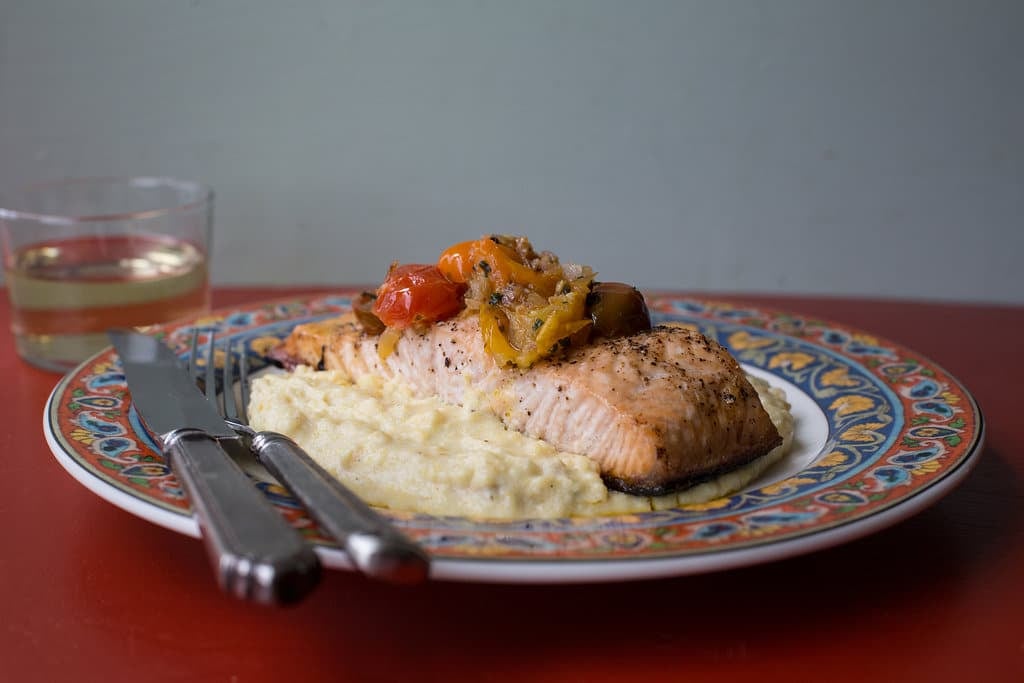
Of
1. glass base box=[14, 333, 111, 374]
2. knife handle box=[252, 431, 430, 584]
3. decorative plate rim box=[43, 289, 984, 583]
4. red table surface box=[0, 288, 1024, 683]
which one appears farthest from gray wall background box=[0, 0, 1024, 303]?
knife handle box=[252, 431, 430, 584]

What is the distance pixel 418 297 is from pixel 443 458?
76cm

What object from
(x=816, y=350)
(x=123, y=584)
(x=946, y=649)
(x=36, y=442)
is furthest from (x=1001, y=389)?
(x=36, y=442)

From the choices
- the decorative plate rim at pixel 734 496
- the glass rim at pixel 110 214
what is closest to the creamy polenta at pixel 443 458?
the decorative plate rim at pixel 734 496

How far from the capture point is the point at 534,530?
2238 millimetres

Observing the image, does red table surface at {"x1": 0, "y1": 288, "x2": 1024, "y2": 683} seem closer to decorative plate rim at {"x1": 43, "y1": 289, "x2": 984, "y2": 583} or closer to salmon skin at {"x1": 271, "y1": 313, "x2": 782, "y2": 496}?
decorative plate rim at {"x1": 43, "y1": 289, "x2": 984, "y2": 583}

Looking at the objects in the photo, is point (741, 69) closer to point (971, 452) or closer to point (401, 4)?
point (401, 4)

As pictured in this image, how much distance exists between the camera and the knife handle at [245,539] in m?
1.76

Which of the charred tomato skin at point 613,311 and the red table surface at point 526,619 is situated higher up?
the charred tomato skin at point 613,311

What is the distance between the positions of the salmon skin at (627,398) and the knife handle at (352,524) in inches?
31.2

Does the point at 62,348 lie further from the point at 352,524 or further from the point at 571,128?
the point at 571,128

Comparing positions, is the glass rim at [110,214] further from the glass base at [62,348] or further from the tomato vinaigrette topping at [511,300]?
the tomato vinaigrette topping at [511,300]

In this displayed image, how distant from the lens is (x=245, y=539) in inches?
73.9

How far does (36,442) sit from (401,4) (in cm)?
376

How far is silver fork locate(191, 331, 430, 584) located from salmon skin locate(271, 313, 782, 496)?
0.70 metres
